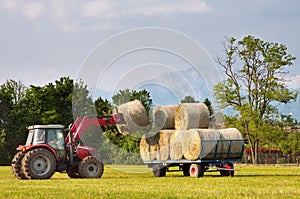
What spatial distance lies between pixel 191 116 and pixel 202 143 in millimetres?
1680

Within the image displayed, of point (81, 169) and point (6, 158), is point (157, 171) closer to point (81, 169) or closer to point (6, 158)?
point (81, 169)

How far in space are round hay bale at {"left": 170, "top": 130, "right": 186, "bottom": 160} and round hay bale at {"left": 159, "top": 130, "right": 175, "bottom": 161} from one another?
0.54 feet

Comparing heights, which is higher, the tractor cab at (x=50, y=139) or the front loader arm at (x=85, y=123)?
the front loader arm at (x=85, y=123)

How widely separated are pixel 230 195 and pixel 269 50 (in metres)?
34.5

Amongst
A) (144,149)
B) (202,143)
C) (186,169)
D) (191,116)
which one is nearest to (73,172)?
(144,149)

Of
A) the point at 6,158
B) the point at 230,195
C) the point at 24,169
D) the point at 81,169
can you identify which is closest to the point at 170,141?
the point at 81,169

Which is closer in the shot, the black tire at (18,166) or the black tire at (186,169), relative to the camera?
the black tire at (18,166)

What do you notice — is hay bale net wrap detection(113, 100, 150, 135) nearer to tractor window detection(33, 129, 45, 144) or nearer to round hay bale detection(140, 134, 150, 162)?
round hay bale detection(140, 134, 150, 162)

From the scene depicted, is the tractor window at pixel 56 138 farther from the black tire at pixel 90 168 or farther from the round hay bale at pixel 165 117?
the round hay bale at pixel 165 117

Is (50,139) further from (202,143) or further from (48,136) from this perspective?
(202,143)

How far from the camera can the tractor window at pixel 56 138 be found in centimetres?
2072

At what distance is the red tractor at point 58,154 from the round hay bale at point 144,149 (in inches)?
85.9

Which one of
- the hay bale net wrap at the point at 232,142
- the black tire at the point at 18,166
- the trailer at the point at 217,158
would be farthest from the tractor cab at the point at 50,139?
the hay bale net wrap at the point at 232,142

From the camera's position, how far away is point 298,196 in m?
11.3
